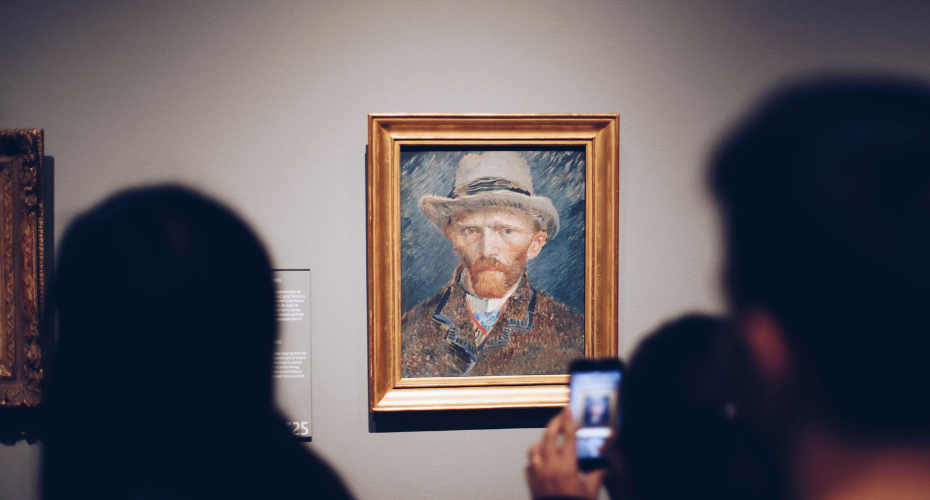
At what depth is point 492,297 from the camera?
1125 mm

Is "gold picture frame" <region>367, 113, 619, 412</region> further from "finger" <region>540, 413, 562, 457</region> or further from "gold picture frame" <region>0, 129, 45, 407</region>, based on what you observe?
"gold picture frame" <region>0, 129, 45, 407</region>

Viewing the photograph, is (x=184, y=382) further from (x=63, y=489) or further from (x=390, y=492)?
(x=390, y=492)

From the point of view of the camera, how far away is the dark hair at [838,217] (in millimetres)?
1095

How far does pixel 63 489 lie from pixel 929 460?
7.80 feet

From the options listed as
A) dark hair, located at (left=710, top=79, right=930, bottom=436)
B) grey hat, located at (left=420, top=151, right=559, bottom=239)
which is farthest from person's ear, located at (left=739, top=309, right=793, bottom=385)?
grey hat, located at (left=420, top=151, right=559, bottom=239)

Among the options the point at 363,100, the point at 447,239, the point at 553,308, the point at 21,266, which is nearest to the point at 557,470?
the point at 553,308

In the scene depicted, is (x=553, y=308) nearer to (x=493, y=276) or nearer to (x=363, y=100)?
(x=493, y=276)

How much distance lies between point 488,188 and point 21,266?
1.34 m

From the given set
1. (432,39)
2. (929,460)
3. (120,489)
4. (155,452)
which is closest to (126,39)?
(432,39)

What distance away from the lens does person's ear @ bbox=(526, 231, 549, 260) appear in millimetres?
1123

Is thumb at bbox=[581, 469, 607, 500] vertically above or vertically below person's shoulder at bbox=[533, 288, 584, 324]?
below

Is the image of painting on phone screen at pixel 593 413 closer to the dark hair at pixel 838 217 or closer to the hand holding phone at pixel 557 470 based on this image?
the hand holding phone at pixel 557 470

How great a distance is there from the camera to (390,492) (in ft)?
3.72

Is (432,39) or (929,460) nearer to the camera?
(929,460)
